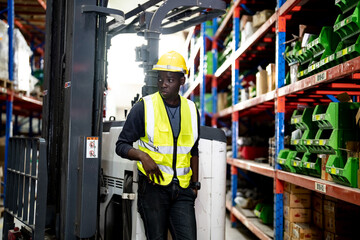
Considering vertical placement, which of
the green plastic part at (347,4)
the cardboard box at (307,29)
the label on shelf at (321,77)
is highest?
the cardboard box at (307,29)

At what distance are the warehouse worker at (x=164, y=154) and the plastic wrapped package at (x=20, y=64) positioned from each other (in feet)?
17.5

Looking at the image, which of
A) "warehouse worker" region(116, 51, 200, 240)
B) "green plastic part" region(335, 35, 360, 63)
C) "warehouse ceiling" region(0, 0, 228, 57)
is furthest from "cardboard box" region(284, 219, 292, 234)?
"warehouse ceiling" region(0, 0, 228, 57)

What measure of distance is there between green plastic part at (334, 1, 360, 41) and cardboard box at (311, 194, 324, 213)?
6.17 ft

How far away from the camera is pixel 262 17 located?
5992mm

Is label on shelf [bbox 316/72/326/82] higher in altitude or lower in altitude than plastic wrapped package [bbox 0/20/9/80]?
lower

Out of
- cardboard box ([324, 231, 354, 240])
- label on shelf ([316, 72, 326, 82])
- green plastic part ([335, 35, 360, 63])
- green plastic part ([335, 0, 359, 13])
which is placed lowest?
cardboard box ([324, 231, 354, 240])

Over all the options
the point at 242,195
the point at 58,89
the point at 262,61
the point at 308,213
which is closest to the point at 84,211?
the point at 58,89

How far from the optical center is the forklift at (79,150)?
345 centimetres

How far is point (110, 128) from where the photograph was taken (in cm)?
407

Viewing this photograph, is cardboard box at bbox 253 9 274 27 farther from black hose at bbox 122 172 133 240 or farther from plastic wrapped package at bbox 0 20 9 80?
plastic wrapped package at bbox 0 20 9 80

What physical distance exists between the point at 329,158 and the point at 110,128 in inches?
84.2

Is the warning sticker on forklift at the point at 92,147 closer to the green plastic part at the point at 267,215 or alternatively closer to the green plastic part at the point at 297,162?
the green plastic part at the point at 297,162

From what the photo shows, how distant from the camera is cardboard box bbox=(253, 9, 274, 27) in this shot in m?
5.93

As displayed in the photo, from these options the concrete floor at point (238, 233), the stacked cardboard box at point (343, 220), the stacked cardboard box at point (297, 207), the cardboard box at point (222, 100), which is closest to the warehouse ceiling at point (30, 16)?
the cardboard box at point (222, 100)
